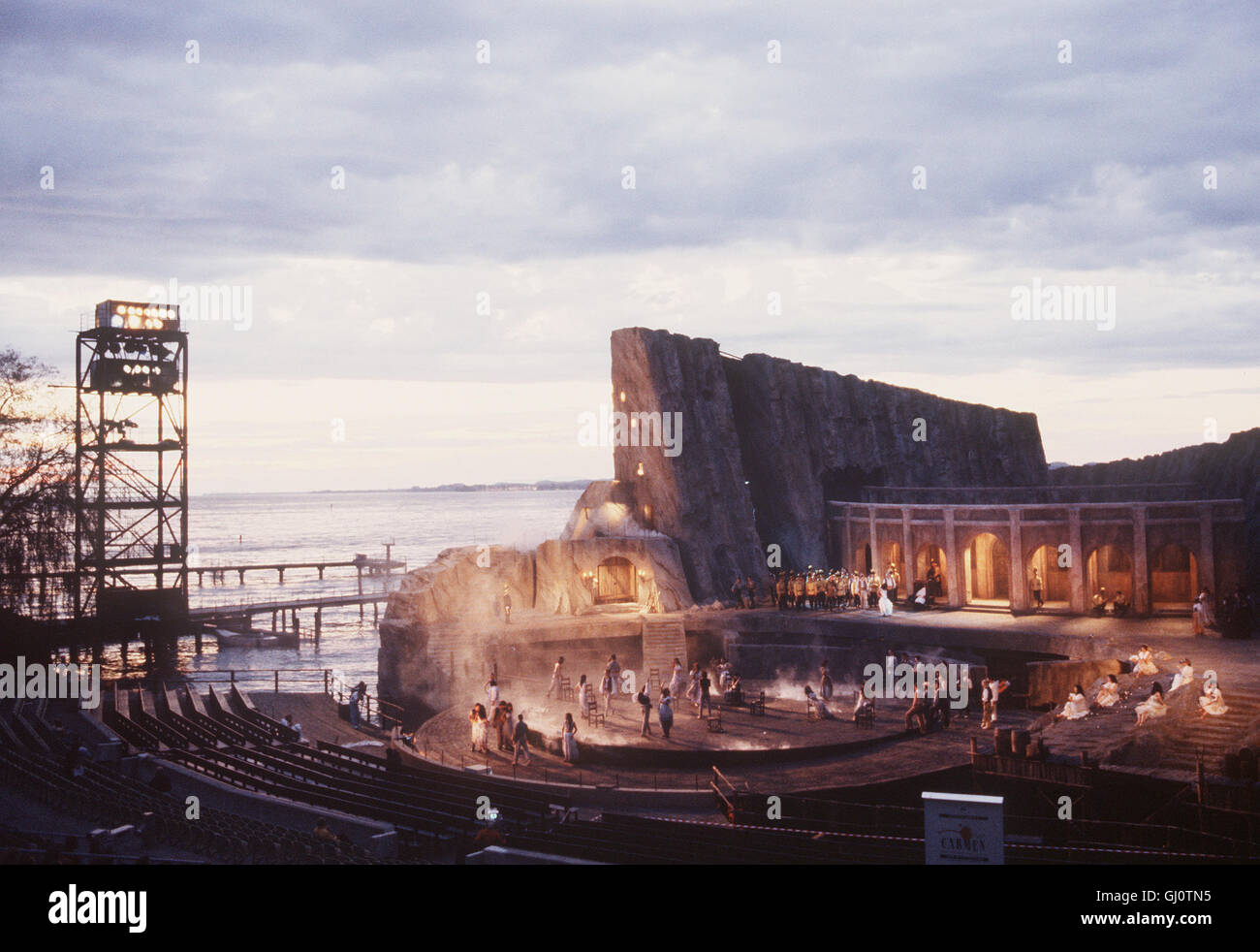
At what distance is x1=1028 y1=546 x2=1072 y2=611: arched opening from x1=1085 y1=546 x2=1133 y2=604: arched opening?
124cm

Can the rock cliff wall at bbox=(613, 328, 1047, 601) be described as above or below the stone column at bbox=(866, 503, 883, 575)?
above

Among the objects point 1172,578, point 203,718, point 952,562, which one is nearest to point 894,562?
point 952,562

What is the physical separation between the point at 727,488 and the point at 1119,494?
17894 millimetres

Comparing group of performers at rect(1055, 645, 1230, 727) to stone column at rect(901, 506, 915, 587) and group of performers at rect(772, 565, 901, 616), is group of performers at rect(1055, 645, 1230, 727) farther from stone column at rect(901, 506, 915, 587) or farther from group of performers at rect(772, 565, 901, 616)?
stone column at rect(901, 506, 915, 587)

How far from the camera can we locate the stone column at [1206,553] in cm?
3675

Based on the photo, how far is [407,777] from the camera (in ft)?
73.4

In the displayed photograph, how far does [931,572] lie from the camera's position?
143 ft

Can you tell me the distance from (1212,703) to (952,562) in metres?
19.3

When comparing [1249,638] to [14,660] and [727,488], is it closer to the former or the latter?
[727,488]

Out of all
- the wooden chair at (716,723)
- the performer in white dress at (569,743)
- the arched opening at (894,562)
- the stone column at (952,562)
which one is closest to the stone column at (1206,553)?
the stone column at (952,562)

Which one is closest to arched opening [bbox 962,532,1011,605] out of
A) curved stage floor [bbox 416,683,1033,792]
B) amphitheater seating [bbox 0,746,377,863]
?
curved stage floor [bbox 416,683,1033,792]

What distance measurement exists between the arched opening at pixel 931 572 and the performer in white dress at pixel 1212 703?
19.2m

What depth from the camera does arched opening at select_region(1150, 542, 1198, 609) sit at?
3862 cm

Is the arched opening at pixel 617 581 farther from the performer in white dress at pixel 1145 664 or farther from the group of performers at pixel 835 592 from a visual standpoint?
the performer in white dress at pixel 1145 664
